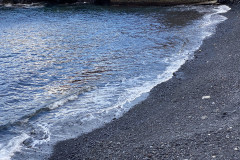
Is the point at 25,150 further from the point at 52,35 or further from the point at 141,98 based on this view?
the point at 52,35

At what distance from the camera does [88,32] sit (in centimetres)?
2830

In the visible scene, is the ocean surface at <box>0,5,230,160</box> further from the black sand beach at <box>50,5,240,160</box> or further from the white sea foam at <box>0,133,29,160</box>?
the black sand beach at <box>50,5,240,160</box>

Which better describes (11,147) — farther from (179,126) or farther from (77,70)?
(77,70)

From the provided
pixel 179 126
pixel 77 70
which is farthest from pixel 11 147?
pixel 77 70

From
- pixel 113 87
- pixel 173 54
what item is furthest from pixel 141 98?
pixel 173 54

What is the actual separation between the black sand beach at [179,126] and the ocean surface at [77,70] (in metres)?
0.71

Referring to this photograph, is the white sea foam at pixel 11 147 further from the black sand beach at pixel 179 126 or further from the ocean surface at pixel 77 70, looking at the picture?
the black sand beach at pixel 179 126

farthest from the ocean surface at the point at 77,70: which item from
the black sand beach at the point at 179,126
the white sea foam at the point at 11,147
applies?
the black sand beach at the point at 179,126

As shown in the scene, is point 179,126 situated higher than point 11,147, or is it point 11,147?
point 179,126

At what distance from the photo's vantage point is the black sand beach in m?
7.39

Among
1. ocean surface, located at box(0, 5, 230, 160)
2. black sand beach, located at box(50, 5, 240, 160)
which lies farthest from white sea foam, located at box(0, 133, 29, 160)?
black sand beach, located at box(50, 5, 240, 160)

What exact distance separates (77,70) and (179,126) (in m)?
8.88

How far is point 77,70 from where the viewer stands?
1677 cm

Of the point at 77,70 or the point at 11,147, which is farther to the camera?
the point at 77,70
